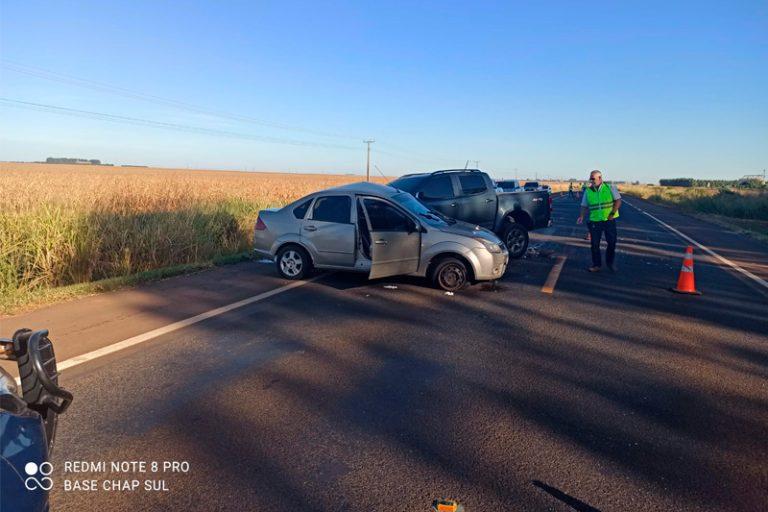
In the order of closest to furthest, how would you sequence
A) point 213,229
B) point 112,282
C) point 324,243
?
point 112,282
point 324,243
point 213,229

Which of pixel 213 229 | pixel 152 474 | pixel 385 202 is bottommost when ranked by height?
pixel 152 474

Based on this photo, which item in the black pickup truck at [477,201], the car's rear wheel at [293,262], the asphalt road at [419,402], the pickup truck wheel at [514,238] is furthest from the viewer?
the pickup truck wheel at [514,238]

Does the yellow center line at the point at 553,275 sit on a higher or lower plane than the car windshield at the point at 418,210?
lower

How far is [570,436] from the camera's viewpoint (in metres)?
3.74

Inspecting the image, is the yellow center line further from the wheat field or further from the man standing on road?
the wheat field

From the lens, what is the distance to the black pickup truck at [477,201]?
459 inches

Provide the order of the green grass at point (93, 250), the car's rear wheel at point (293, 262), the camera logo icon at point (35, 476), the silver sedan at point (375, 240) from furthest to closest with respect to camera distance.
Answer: the car's rear wheel at point (293, 262) → the silver sedan at point (375, 240) → the green grass at point (93, 250) → the camera logo icon at point (35, 476)

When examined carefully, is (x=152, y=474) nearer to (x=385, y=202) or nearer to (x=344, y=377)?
(x=344, y=377)

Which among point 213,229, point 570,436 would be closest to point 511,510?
point 570,436

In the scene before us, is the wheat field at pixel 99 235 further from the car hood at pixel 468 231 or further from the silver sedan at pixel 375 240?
the car hood at pixel 468 231

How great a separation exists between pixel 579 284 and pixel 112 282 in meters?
7.49

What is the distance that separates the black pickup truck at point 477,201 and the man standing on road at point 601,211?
5.96ft

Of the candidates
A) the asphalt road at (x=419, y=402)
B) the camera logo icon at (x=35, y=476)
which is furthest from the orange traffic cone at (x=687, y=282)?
the camera logo icon at (x=35, y=476)

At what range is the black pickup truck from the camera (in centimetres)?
1167
